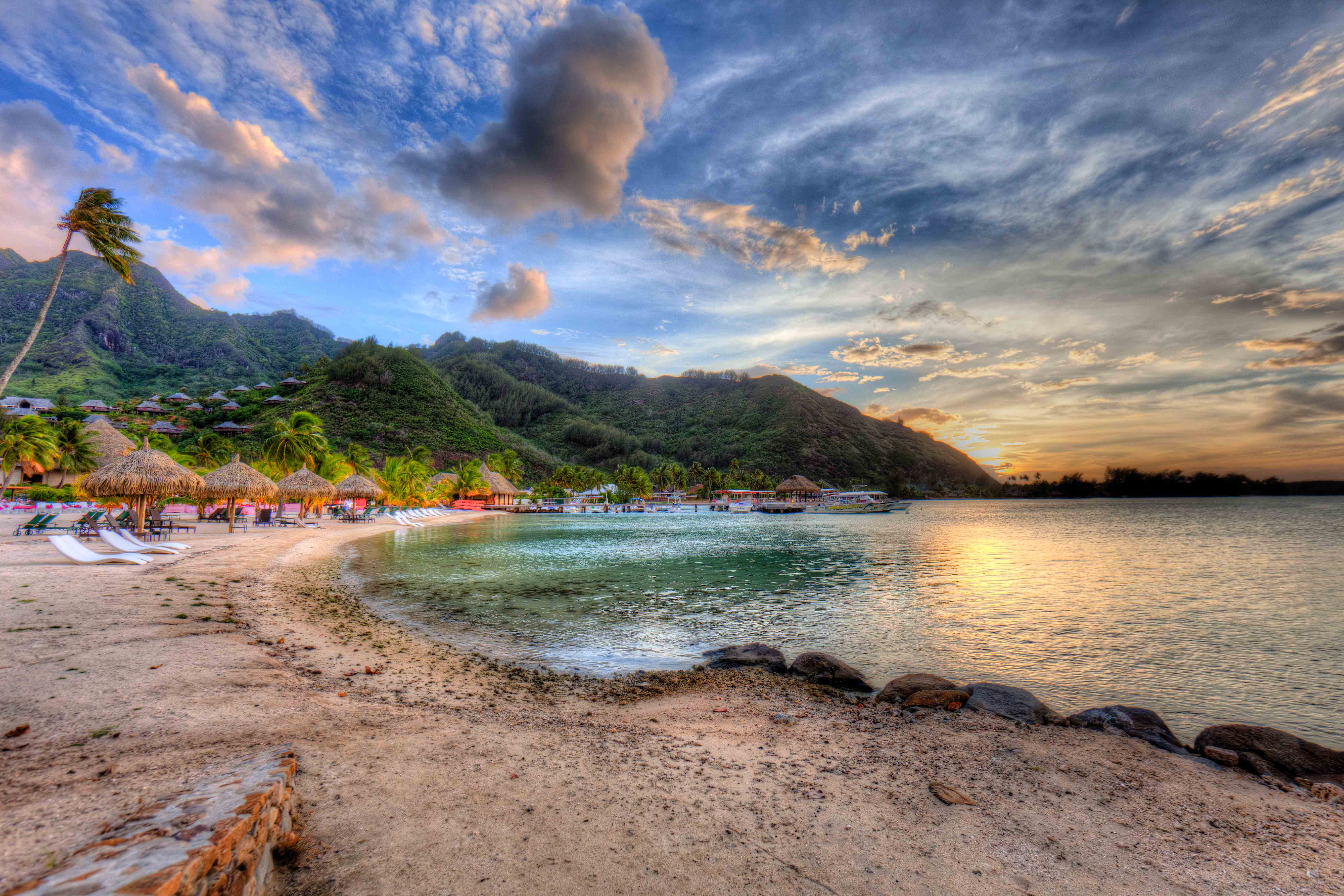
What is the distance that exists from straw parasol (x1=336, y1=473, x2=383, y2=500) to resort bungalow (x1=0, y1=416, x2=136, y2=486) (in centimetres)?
1279

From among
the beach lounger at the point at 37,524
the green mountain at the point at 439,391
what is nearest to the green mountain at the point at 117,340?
the green mountain at the point at 439,391

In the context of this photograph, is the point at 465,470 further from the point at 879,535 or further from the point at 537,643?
the point at 537,643

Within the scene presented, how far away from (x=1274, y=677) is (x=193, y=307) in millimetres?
186456

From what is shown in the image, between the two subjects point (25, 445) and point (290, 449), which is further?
point (290, 449)

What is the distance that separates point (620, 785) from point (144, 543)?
19332mm

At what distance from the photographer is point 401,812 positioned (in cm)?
325

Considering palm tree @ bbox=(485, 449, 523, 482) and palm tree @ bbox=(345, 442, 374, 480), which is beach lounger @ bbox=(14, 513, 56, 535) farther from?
palm tree @ bbox=(485, 449, 523, 482)

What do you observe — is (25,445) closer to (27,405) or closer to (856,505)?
(27,405)

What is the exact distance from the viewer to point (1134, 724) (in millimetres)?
5832

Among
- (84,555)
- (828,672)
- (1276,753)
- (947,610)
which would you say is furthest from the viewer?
(947,610)

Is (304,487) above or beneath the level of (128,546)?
above

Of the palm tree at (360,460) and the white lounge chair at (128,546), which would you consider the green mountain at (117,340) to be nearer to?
the palm tree at (360,460)

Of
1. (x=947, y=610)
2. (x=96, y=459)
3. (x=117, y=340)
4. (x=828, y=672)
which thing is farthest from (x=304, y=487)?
(x=117, y=340)

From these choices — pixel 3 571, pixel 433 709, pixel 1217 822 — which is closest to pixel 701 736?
pixel 433 709
